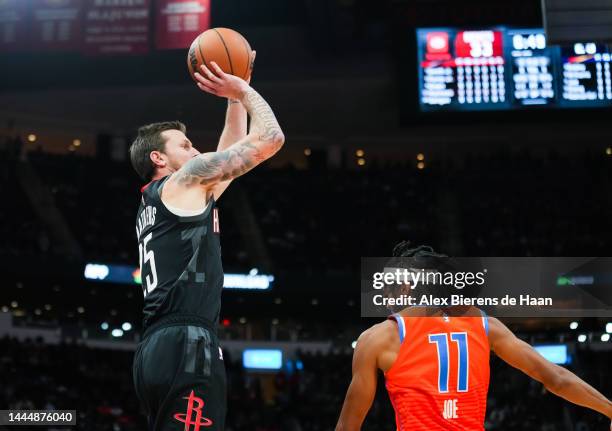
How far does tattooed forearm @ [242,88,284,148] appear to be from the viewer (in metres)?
3.45

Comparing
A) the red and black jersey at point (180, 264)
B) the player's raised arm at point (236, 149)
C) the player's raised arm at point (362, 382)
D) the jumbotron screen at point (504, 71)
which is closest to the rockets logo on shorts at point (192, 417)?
the red and black jersey at point (180, 264)

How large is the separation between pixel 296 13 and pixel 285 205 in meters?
5.43

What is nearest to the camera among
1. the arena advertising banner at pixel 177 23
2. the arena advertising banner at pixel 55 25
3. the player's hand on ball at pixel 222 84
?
the player's hand on ball at pixel 222 84

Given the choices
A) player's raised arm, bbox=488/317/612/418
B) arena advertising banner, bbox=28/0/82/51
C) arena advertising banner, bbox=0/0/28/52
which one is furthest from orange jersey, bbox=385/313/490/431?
arena advertising banner, bbox=0/0/28/52

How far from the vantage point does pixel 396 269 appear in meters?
3.68

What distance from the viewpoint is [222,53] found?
3.85m

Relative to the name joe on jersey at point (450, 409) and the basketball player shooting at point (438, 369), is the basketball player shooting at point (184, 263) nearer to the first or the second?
the basketball player shooting at point (438, 369)

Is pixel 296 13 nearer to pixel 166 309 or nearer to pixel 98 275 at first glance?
pixel 98 275

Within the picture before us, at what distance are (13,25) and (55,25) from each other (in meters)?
0.76

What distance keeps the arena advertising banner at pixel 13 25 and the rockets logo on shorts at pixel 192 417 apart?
1180cm

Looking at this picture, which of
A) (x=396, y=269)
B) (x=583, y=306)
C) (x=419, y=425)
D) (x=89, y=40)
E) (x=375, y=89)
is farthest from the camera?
(x=375, y=89)

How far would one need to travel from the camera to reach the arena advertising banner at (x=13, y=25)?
13648 millimetres

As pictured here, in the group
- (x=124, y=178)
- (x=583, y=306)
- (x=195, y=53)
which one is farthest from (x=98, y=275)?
(x=195, y=53)

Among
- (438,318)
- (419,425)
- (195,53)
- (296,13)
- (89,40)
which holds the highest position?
(296,13)
